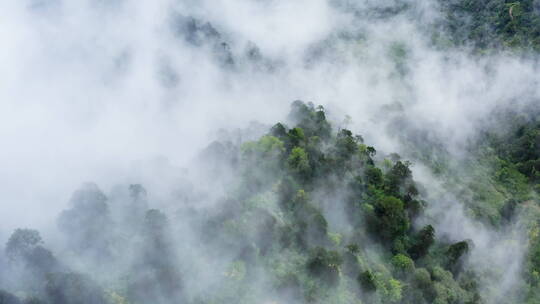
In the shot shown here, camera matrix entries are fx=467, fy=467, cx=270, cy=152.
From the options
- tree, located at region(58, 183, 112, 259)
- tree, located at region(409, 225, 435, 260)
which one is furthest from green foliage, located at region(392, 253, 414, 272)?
tree, located at region(58, 183, 112, 259)

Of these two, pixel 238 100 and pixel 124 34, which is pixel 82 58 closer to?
pixel 124 34

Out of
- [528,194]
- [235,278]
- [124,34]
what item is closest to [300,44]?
[124,34]

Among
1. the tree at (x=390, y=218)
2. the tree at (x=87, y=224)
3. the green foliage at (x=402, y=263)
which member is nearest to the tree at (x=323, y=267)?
the green foliage at (x=402, y=263)

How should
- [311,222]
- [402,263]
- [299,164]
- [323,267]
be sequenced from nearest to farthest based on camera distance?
1. [323,267]
2. [311,222]
3. [402,263]
4. [299,164]

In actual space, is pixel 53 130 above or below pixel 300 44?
below

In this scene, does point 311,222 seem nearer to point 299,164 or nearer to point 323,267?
point 323,267

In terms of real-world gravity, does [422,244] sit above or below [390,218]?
below

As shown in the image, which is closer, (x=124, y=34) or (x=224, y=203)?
(x=224, y=203)

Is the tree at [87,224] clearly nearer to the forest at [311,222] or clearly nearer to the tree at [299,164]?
the forest at [311,222]

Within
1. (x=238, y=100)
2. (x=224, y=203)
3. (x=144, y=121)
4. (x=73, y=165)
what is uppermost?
(x=238, y=100)

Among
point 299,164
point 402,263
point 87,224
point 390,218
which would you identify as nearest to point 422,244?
point 390,218

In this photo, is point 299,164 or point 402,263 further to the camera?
point 299,164
